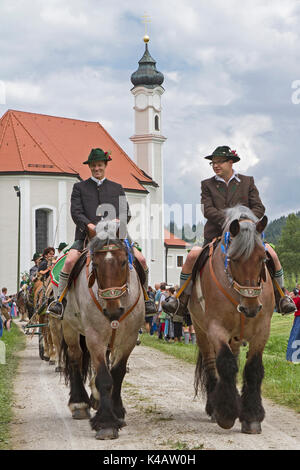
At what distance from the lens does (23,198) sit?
58125mm

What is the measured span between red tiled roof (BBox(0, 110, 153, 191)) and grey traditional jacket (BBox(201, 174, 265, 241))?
49393mm

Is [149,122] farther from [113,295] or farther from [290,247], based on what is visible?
[113,295]

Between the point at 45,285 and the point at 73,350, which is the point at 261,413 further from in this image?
the point at 45,285

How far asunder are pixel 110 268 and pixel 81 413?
2.26 metres

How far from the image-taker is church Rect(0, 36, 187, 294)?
190ft

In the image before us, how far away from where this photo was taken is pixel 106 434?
7527 millimetres

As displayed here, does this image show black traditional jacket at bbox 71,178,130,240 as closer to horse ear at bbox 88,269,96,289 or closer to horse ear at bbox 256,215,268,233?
horse ear at bbox 88,269,96,289

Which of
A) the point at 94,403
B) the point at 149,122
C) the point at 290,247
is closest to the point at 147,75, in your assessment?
the point at 149,122

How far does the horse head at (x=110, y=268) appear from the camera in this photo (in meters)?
7.75

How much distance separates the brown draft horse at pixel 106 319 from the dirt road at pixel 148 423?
0.25 meters

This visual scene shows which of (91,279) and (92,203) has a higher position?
(92,203)

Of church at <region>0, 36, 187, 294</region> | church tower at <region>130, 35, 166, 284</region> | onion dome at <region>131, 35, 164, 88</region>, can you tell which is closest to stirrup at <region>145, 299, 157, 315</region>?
church at <region>0, 36, 187, 294</region>
